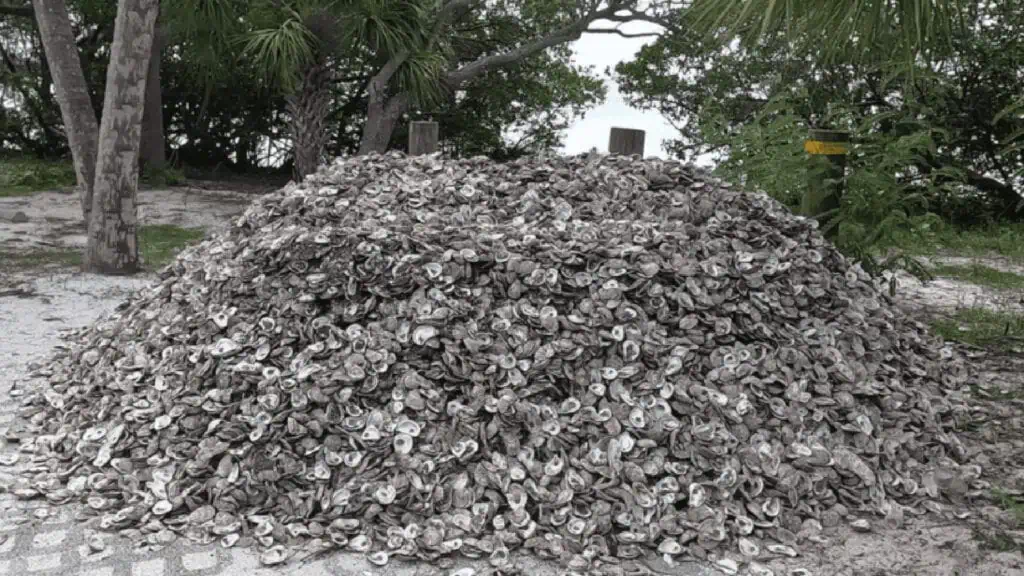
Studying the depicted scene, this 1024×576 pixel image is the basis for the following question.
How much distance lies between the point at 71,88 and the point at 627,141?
4.01 meters

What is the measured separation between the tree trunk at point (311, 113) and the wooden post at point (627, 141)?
5.07 m

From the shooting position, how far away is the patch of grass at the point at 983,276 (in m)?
5.94

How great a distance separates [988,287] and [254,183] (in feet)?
27.2

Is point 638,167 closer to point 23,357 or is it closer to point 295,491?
point 295,491

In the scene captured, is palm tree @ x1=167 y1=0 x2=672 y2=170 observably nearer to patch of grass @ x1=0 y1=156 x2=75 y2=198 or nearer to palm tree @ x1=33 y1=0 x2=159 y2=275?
patch of grass @ x1=0 y1=156 x2=75 y2=198

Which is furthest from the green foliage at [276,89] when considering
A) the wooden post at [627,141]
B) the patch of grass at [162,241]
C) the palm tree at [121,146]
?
the wooden post at [627,141]

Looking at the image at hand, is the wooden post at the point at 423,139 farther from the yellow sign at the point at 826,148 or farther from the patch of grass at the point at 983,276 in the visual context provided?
the patch of grass at the point at 983,276

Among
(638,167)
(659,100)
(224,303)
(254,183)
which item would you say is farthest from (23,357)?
(659,100)

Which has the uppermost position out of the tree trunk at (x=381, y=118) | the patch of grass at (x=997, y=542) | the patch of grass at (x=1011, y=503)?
the tree trunk at (x=381, y=118)

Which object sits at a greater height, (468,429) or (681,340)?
(681,340)

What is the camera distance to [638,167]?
13.2 ft

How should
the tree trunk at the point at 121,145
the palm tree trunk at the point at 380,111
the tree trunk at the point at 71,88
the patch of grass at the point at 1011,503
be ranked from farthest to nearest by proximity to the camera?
the palm tree trunk at the point at 380,111 → the tree trunk at the point at 71,88 → the tree trunk at the point at 121,145 → the patch of grass at the point at 1011,503

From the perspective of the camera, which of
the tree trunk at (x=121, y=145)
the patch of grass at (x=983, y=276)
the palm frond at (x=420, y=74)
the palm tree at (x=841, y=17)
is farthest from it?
the palm frond at (x=420, y=74)

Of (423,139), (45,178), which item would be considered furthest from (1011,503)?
(45,178)
